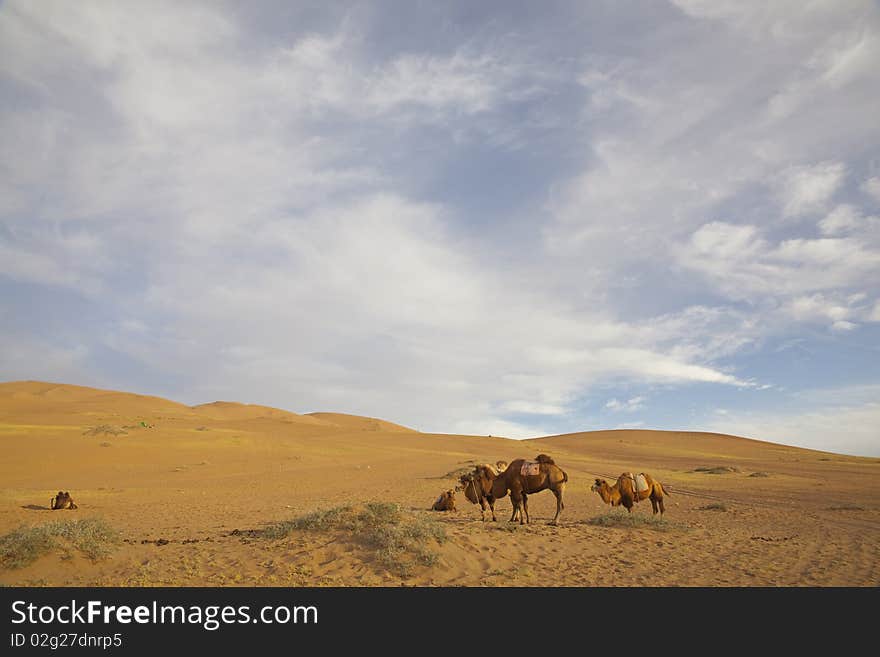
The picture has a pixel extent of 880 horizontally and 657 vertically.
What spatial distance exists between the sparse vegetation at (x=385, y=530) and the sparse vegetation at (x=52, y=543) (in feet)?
10.3

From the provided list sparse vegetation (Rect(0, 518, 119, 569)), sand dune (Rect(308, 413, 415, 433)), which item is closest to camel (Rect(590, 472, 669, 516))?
sparse vegetation (Rect(0, 518, 119, 569))

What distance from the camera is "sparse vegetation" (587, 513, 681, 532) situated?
14214 millimetres

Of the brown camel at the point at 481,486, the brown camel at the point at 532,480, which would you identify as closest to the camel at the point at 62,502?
the brown camel at the point at 481,486

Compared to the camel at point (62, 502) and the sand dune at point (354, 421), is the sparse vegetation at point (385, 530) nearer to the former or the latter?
the camel at point (62, 502)

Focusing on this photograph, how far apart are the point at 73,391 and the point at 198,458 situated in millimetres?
73079

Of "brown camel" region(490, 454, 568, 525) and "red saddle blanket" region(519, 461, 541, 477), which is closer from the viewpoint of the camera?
"brown camel" region(490, 454, 568, 525)

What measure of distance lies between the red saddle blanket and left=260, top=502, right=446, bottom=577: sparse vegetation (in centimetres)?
434

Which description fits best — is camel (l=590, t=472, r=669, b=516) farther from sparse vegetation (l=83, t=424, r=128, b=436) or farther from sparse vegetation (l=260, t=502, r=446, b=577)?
sparse vegetation (l=83, t=424, r=128, b=436)

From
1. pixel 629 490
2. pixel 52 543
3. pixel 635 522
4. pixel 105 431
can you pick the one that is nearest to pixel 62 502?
pixel 52 543

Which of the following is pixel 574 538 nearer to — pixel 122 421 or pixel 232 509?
pixel 232 509

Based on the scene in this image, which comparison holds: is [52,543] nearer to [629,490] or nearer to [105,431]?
[629,490]

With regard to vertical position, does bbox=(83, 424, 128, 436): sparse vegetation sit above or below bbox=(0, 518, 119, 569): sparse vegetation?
above
